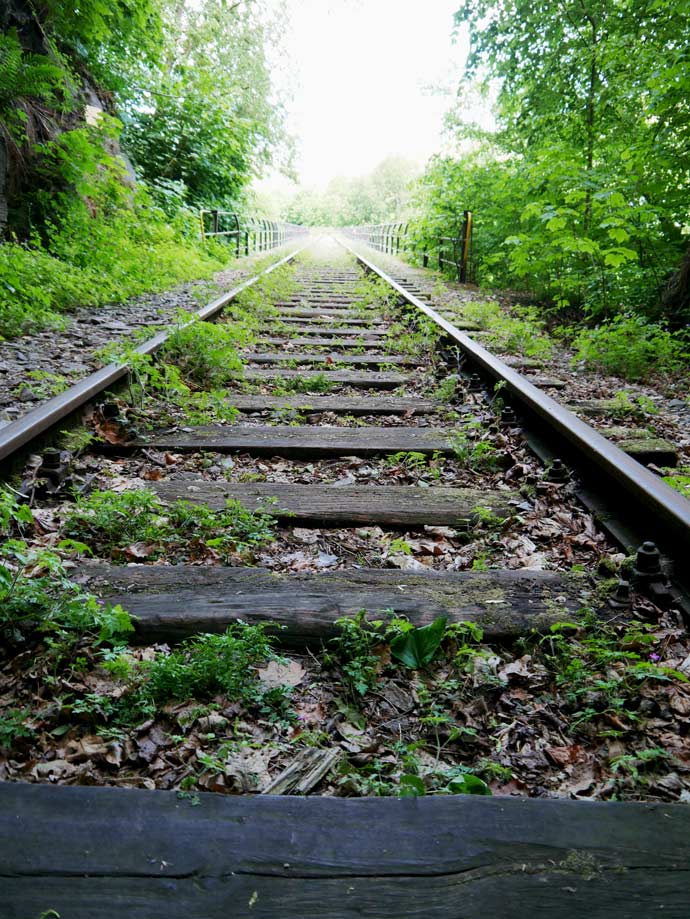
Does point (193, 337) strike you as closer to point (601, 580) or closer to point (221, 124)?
point (601, 580)

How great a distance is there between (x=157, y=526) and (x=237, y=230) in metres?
15.6

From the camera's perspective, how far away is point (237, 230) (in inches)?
650

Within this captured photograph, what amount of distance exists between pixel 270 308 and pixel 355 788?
22.2ft

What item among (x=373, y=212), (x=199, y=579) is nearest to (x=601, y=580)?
(x=199, y=579)

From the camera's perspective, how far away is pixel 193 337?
464 cm

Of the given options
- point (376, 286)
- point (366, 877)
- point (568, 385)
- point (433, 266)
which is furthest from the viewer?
point (433, 266)

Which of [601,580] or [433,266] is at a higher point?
[433,266]

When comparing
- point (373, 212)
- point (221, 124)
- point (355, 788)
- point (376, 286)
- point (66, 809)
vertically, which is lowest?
point (355, 788)

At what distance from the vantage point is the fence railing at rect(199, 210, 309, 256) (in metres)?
14.4

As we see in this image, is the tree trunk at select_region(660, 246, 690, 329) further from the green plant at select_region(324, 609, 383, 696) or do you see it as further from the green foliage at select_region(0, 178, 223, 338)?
the green foliage at select_region(0, 178, 223, 338)

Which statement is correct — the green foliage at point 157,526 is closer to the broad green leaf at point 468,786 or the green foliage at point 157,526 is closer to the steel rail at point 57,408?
the steel rail at point 57,408

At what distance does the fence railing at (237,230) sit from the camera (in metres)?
14.4

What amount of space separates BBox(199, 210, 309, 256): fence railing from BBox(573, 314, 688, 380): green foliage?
9862 mm

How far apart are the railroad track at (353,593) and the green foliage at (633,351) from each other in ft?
4.08
